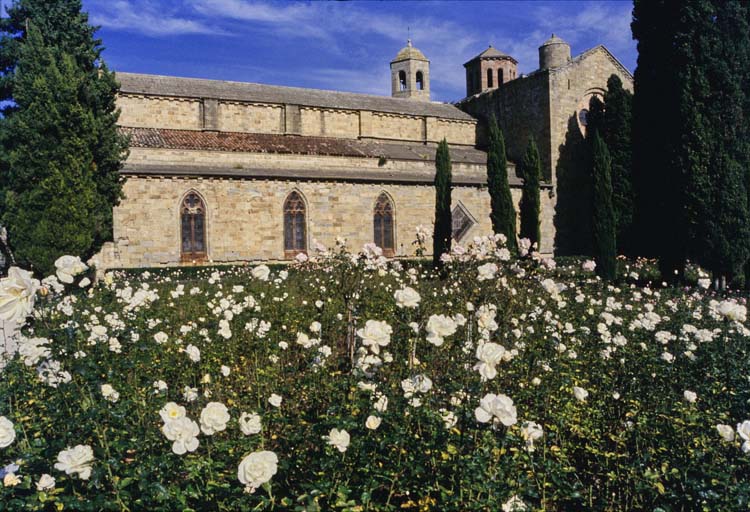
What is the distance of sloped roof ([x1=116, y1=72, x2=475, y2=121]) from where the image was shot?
24.0 metres

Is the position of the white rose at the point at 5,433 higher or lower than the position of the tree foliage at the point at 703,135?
lower

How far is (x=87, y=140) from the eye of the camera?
16.7 meters

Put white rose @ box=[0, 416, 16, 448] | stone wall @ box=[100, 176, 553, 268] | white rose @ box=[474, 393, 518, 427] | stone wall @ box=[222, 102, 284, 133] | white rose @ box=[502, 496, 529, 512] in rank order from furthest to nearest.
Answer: stone wall @ box=[222, 102, 284, 133]
stone wall @ box=[100, 176, 553, 268]
white rose @ box=[502, 496, 529, 512]
white rose @ box=[474, 393, 518, 427]
white rose @ box=[0, 416, 16, 448]

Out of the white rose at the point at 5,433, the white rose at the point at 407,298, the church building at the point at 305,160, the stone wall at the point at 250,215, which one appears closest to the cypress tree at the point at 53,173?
the stone wall at the point at 250,215

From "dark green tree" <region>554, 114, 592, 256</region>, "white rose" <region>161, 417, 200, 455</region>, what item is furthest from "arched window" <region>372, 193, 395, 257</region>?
"white rose" <region>161, 417, 200, 455</region>

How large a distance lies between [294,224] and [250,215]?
1.80 metres

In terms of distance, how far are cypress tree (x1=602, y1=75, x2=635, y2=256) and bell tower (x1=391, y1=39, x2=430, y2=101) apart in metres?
15.3

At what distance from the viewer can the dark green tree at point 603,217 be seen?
66.7 ft

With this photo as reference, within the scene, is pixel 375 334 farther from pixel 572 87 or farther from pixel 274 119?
pixel 572 87

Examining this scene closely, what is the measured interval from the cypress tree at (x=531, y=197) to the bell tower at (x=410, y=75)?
1644cm

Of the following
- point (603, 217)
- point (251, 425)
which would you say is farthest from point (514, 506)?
point (603, 217)

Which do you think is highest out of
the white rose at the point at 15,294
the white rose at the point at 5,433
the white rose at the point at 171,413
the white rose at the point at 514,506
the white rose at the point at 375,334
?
the white rose at the point at 15,294

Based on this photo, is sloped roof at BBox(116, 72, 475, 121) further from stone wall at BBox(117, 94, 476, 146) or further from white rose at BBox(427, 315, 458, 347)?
white rose at BBox(427, 315, 458, 347)

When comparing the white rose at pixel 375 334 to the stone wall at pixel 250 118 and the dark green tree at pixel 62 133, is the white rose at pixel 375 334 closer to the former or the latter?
the dark green tree at pixel 62 133
